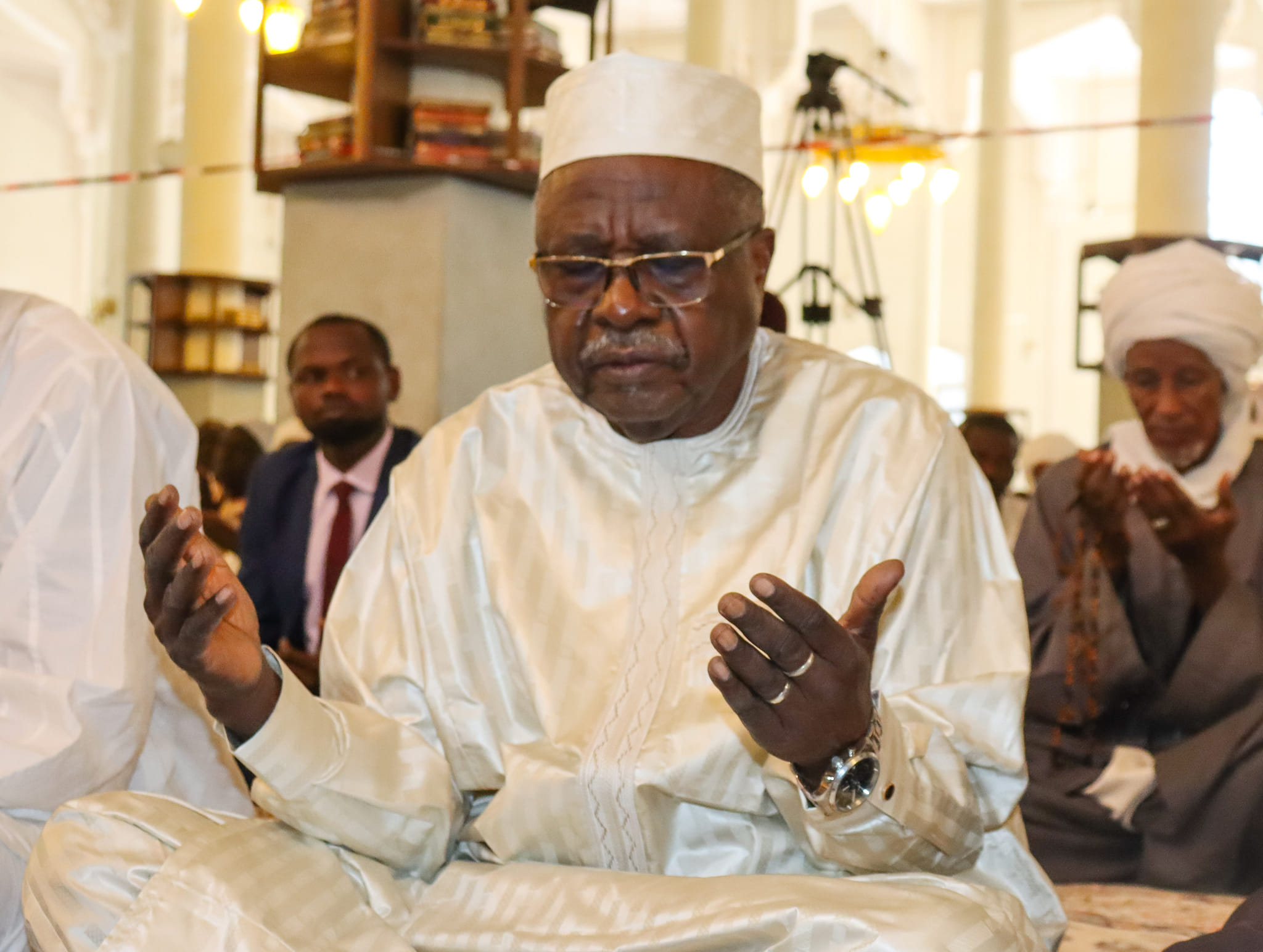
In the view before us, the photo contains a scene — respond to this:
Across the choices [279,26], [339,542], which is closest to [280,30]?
[279,26]

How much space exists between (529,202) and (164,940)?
14.7 feet

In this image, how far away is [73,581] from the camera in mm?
2209

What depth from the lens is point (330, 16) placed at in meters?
5.45

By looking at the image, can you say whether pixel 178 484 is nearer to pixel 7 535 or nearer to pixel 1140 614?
pixel 7 535

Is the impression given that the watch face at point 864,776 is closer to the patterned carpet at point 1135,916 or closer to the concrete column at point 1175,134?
the patterned carpet at point 1135,916

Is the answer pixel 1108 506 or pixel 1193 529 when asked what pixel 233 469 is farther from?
pixel 1193 529

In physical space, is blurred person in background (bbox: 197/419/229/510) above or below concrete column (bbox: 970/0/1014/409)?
below

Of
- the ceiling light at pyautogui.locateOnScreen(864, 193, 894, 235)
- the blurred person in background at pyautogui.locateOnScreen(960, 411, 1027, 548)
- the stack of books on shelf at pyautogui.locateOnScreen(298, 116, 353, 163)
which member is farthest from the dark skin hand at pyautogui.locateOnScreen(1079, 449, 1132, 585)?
the ceiling light at pyautogui.locateOnScreen(864, 193, 894, 235)

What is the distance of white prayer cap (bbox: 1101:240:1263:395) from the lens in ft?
12.2

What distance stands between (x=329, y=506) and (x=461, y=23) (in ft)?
6.52

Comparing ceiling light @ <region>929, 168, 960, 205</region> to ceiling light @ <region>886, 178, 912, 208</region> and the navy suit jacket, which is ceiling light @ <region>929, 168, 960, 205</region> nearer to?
ceiling light @ <region>886, 178, 912, 208</region>

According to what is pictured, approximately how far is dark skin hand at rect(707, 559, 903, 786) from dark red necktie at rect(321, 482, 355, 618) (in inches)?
112

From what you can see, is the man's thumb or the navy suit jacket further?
the navy suit jacket

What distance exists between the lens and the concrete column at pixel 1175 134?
10867mm
